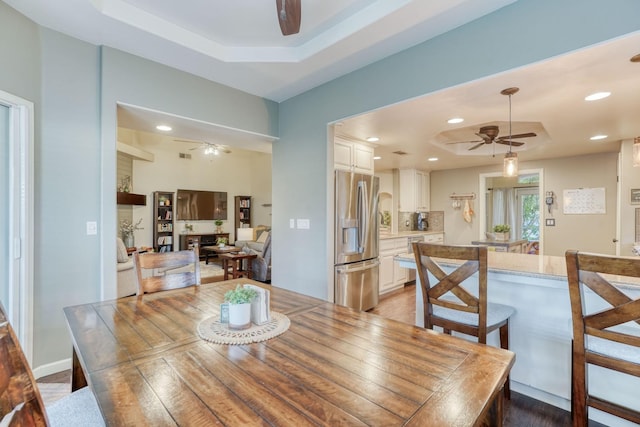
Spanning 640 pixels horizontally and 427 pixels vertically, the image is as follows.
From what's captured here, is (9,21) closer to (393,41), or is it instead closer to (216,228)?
(393,41)

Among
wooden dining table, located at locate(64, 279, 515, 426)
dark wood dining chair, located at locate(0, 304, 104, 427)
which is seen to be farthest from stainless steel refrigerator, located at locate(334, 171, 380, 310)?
dark wood dining chair, located at locate(0, 304, 104, 427)

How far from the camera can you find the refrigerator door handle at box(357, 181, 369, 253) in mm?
3678

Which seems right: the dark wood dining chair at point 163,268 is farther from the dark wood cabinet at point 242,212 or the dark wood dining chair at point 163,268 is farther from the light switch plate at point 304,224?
the dark wood cabinet at point 242,212

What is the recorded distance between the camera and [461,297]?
69.8 inches

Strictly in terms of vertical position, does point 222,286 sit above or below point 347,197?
below

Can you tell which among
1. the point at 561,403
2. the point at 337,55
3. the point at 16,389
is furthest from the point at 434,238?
the point at 16,389

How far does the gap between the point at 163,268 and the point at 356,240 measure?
2.20 m

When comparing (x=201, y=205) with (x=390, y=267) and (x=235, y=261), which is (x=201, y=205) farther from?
(x=390, y=267)

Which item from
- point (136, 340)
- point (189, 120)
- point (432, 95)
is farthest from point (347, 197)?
point (136, 340)

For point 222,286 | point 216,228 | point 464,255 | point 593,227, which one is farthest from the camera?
point 216,228

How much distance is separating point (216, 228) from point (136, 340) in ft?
27.8

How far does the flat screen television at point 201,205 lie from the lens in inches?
340

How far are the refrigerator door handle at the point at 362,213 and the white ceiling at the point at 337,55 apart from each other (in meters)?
0.66

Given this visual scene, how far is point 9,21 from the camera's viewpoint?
2109 millimetres
